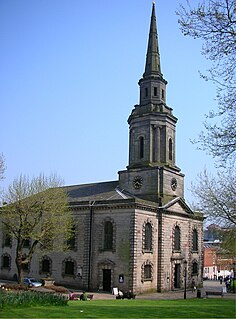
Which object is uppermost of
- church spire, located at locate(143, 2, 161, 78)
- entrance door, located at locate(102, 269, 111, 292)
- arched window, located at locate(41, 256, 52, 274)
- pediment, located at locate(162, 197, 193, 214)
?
church spire, located at locate(143, 2, 161, 78)

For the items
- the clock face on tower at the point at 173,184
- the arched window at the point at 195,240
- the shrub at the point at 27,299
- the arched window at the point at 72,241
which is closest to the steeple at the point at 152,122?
the clock face on tower at the point at 173,184

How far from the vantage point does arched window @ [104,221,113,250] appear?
41.2 meters

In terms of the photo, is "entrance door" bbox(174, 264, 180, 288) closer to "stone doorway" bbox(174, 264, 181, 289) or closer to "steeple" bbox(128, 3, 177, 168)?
"stone doorway" bbox(174, 264, 181, 289)

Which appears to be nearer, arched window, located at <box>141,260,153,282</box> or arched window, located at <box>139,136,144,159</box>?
arched window, located at <box>141,260,153,282</box>

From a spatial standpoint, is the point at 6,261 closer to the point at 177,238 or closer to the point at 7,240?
the point at 7,240

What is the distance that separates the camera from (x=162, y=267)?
42125 mm

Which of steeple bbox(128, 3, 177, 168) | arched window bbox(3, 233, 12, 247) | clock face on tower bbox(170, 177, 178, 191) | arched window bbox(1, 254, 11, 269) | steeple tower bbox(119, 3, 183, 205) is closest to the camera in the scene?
steeple tower bbox(119, 3, 183, 205)

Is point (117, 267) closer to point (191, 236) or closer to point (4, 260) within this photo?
point (191, 236)

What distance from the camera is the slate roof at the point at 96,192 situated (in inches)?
1715

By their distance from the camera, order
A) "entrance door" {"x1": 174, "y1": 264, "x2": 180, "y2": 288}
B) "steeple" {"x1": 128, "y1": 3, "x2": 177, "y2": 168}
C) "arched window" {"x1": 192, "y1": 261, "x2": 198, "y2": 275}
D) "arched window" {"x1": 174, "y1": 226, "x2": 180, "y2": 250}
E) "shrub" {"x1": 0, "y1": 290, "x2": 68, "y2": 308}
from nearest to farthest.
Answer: "shrub" {"x1": 0, "y1": 290, "x2": 68, "y2": 308} < "entrance door" {"x1": 174, "y1": 264, "x2": 180, "y2": 288} < "arched window" {"x1": 174, "y1": 226, "x2": 180, "y2": 250} < "steeple" {"x1": 128, "y1": 3, "x2": 177, "y2": 168} < "arched window" {"x1": 192, "y1": 261, "x2": 198, "y2": 275}

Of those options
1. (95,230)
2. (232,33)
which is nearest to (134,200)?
(95,230)

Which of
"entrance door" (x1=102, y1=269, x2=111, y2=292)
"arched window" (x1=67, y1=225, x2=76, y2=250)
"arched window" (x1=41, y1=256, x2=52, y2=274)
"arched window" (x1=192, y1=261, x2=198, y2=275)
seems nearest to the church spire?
"arched window" (x1=67, y1=225, x2=76, y2=250)

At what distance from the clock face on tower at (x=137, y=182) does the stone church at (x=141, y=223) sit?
0.11 m

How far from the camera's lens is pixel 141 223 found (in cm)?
4000
